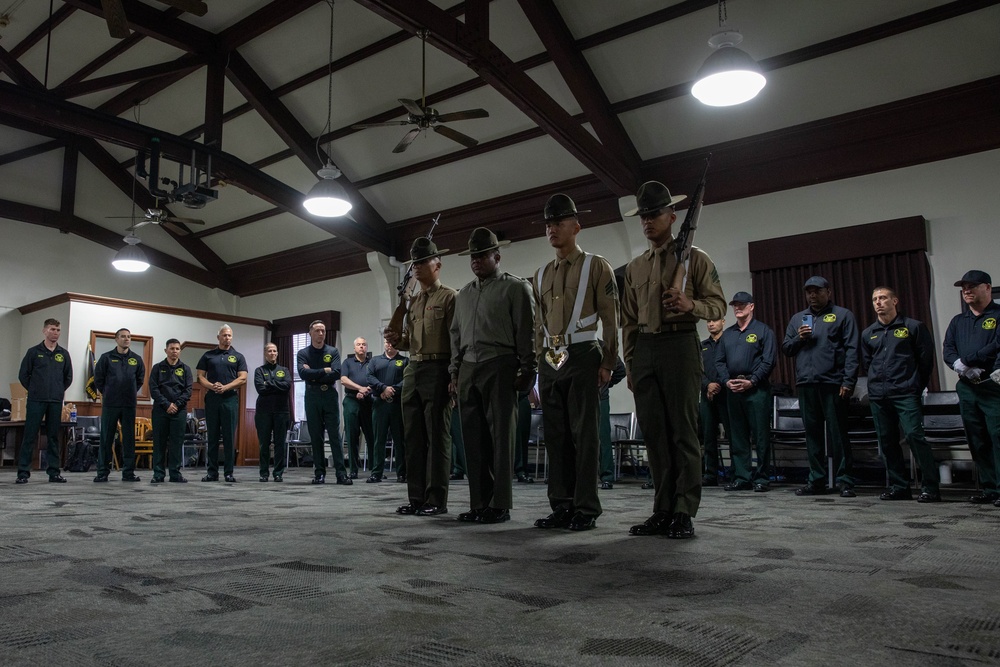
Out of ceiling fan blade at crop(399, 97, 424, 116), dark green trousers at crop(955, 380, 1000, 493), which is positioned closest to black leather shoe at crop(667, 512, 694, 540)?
dark green trousers at crop(955, 380, 1000, 493)

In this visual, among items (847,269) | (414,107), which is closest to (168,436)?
(414,107)

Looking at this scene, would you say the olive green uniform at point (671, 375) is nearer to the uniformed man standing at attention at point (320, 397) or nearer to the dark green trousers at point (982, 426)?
the dark green trousers at point (982, 426)

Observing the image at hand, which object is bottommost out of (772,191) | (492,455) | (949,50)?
(492,455)

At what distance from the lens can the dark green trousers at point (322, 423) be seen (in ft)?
22.7

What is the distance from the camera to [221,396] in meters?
7.43

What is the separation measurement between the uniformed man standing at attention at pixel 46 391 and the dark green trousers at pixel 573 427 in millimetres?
5794

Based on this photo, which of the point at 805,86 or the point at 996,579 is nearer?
the point at 996,579

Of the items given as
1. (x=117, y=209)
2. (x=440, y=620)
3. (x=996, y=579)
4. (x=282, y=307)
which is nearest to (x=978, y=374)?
(x=996, y=579)

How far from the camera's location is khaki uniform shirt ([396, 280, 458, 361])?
3955mm

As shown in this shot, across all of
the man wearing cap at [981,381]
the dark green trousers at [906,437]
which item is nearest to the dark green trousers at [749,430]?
the dark green trousers at [906,437]

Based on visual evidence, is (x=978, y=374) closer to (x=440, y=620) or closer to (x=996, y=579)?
(x=996, y=579)

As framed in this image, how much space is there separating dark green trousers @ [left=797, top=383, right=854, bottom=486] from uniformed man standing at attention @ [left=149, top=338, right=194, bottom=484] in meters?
5.74

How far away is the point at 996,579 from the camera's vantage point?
6.61ft

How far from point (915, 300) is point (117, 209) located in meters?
13.3
